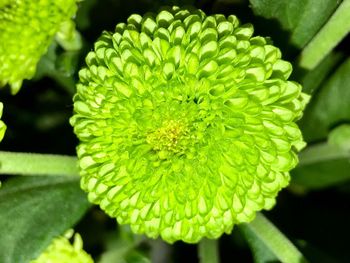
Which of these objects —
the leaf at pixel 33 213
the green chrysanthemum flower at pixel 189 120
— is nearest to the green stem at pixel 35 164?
the leaf at pixel 33 213

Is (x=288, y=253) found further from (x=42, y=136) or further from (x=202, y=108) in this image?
(x=42, y=136)

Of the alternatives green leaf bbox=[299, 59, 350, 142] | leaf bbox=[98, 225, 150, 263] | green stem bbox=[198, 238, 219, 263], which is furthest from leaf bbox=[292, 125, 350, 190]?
leaf bbox=[98, 225, 150, 263]

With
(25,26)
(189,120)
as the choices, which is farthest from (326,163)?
(25,26)

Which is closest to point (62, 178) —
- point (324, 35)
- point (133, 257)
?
point (133, 257)

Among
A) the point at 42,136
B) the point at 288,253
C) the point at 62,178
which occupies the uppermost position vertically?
the point at 288,253

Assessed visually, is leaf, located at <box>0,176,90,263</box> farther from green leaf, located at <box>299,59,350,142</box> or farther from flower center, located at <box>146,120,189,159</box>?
green leaf, located at <box>299,59,350,142</box>

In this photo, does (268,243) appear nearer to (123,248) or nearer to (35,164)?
(123,248)

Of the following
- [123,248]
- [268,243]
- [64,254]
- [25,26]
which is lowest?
[123,248]
